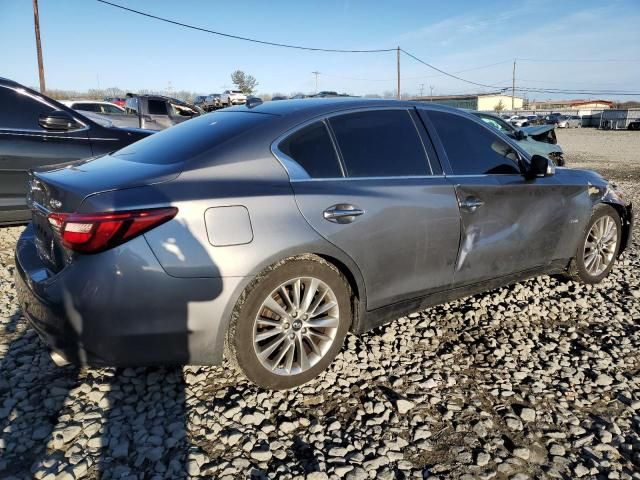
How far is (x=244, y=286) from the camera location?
7.64 feet

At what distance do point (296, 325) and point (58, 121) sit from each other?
384cm

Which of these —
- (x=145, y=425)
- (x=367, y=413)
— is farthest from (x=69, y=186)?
(x=367, y=413)

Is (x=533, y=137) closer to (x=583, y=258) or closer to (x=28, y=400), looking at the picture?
(x=583, y=258)

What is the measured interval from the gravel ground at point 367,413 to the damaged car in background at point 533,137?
748 centimetres

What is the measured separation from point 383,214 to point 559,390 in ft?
4.69

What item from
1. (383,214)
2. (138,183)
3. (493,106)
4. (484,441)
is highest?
(493,106)

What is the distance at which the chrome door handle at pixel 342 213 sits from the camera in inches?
101

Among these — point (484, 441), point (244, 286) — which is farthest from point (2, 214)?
point (484, 441)

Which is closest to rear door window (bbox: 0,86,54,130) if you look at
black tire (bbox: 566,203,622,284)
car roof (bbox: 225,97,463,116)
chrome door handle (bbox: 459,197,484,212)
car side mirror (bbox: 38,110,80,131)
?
car side mirror (bbox: 38,110,80,131)

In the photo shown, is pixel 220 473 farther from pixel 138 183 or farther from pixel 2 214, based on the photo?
pixel 2 214

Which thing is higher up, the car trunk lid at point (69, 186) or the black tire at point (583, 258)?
the car trunk lid at point (69, 186)

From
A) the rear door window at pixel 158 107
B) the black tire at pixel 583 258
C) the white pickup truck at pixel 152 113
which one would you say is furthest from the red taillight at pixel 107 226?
the rear door window at pixel 158 107

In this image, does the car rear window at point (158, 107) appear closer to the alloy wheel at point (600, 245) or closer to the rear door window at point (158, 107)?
the rear door window at point (158, 107)

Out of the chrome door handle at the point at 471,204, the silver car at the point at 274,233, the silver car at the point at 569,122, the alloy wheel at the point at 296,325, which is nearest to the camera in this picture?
the silver car at the point at 274,233
